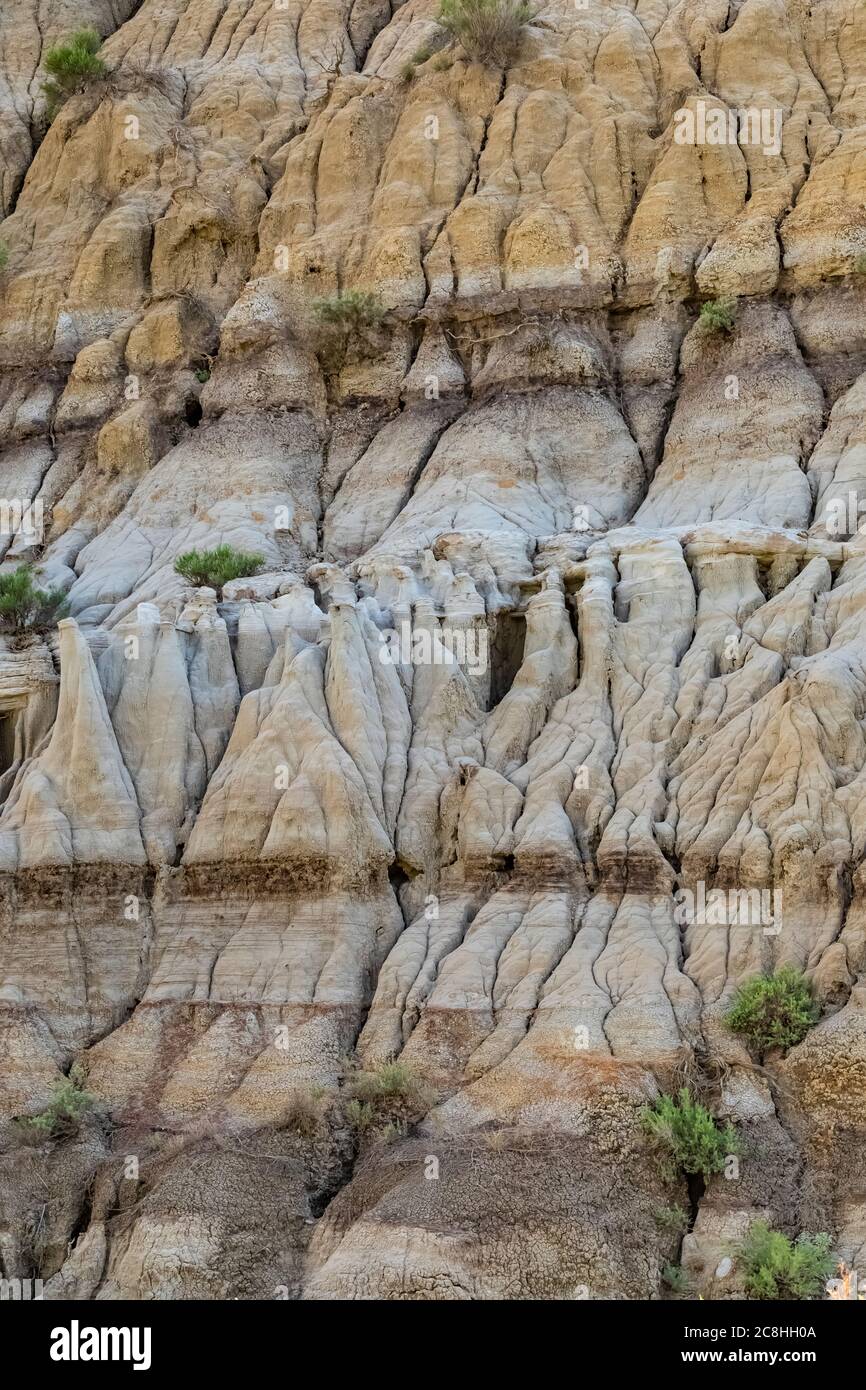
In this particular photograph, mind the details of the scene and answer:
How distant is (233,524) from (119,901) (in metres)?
9.42

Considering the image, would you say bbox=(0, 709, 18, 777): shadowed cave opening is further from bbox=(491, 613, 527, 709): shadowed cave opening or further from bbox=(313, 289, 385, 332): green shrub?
bbox=(313, 289, 385, 332): green shrub

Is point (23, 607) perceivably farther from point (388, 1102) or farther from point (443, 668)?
point (388, 1102)

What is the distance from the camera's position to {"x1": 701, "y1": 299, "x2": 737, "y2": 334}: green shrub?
105ft

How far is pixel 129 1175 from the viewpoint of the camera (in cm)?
2167

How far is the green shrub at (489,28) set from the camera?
123 feet

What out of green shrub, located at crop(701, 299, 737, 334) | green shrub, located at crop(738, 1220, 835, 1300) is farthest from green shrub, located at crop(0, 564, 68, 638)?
green shrub, located at crop(738, 1220, 835, 1300)

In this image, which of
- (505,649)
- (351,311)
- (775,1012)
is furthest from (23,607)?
(775,1012)

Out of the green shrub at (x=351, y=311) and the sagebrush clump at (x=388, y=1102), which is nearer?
the sagebrush clump at (x=388, y=1102)

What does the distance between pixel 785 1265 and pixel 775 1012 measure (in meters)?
3.45

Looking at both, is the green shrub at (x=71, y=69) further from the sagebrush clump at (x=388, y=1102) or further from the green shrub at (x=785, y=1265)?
the green shrub at (x=785, y=1265)

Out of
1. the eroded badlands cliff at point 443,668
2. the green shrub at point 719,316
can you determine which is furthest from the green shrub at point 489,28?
the green shrub at point 719,316

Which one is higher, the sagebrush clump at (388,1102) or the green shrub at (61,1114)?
the sagebrush clump at (388,1102)

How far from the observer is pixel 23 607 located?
29.8m

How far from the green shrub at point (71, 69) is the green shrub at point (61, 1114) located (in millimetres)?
29490
